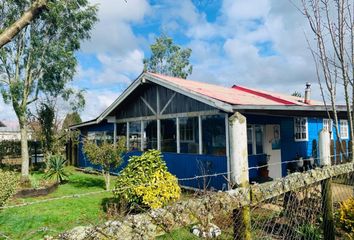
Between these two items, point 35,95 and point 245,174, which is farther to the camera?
point 35,95

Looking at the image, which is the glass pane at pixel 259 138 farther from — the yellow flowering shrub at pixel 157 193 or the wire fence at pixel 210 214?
the wire fence at pixel 210 214

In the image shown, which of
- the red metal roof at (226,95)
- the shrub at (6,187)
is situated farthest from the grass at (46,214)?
the red metal roof at (226,95)

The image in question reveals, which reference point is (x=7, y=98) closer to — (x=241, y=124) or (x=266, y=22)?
(x=266, y=22)

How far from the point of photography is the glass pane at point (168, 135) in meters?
12.4

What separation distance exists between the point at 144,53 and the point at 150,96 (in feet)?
87.7

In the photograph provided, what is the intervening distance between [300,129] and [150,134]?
709 centimetres

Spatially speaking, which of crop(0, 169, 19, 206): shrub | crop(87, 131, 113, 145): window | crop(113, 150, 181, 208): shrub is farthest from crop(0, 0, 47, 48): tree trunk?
crop(87, 131, 113, 145): window

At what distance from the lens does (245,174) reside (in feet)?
7.00

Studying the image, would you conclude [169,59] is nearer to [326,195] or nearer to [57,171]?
[57,171]

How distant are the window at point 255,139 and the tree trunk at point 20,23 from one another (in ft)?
30.7

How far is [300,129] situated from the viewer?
14062mm

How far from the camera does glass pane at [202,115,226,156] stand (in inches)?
410

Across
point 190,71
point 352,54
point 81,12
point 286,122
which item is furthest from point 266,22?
point 190,71

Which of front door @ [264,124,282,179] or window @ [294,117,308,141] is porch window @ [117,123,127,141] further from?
window @ [294,117,308,141]
